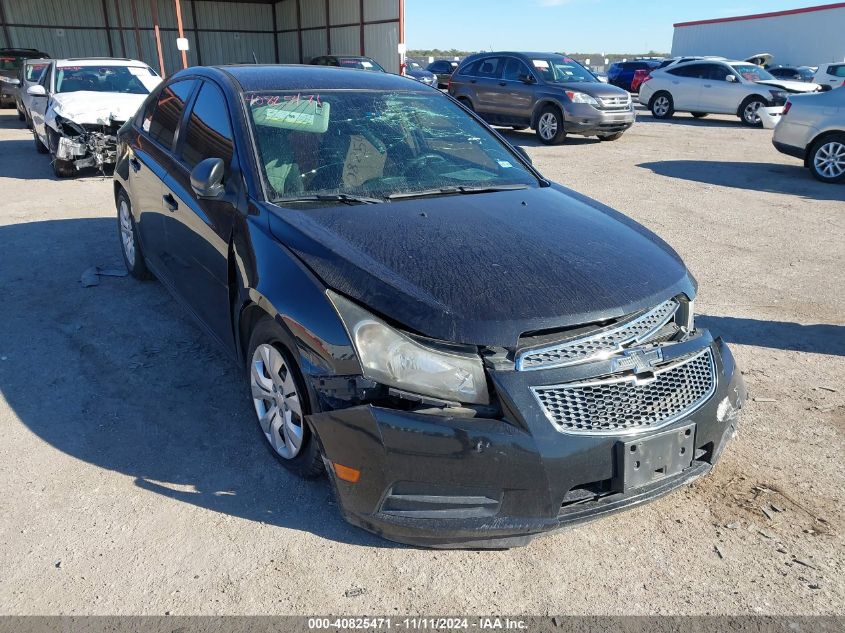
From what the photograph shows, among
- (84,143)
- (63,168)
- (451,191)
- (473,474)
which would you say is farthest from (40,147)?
(473,474)

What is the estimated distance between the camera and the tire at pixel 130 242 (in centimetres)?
523

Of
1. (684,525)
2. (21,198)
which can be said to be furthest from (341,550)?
(21,198)

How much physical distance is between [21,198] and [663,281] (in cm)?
857

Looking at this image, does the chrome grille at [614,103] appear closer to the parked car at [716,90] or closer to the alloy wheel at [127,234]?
the parked car at [716,90]

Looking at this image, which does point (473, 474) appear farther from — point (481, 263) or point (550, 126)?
point (550, 126)

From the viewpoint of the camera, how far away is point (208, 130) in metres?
3.77

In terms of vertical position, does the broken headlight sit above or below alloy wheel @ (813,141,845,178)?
above

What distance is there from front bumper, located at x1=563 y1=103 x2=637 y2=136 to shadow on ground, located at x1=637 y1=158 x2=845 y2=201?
1.83m

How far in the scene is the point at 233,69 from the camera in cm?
404

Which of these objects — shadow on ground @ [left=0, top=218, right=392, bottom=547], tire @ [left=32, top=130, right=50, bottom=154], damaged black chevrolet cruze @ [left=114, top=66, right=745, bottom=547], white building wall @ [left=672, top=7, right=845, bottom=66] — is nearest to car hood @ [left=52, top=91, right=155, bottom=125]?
tire @ [left=32, top=130, right=50, bottom=154]

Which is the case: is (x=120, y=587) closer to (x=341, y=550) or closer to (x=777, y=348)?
(x=341, y=550)

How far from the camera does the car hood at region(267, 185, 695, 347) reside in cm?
239

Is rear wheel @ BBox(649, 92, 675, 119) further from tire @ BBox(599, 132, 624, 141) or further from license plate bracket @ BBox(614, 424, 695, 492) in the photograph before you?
license plate bracket @ BBox(614, 424, 695, 492)

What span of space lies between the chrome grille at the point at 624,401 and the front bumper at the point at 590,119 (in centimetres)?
1154
